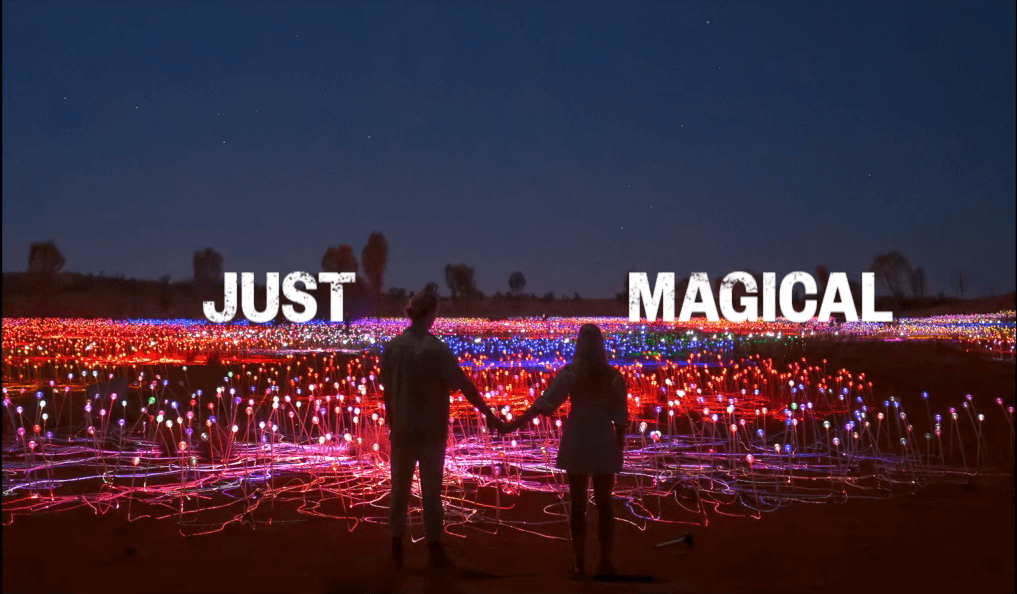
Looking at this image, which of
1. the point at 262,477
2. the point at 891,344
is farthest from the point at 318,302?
the point at 262,477

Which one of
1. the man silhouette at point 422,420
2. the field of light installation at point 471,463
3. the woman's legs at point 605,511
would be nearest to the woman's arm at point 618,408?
the woman's legs at point 605,511

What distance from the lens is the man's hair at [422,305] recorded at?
17.6 feet

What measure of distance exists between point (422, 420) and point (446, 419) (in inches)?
7.0

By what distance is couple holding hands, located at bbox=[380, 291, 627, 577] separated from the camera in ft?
16.8

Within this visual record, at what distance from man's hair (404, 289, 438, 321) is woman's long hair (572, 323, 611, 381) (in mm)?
1035

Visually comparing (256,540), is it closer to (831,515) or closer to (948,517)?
(831,515)

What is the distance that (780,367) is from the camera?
71.6 ft

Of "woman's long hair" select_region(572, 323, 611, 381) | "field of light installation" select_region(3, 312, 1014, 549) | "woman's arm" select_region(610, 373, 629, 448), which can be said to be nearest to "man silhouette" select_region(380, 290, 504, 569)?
"woman's long hair" select_region(572, 323, 611, 381)

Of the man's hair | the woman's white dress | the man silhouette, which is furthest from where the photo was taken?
the man's hair

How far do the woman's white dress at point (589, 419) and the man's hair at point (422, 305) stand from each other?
3.18 feet

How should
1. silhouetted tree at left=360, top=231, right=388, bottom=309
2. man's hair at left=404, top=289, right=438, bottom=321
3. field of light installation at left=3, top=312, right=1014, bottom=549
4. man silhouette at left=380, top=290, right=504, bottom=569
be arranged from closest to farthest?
man silhouette at left=380, top=290, right=504, bottom=569
man's hair at left=404, top=289, right=438, bottom=321
field of light installation at left=3, top=312, right=1014, bottom=549
silhouetted tree at left=360, top=231, right=388, bottom=309

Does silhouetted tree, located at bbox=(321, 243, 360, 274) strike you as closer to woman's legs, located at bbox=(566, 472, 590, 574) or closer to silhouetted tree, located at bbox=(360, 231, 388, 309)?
silhouetted tree, located at bbox=(360, 231, 388, 309)

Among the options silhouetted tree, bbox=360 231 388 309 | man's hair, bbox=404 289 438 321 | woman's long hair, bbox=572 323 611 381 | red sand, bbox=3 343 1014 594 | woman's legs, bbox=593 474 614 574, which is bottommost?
red sand, bbox=3 343 1014 594

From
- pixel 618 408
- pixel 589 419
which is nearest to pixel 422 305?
pixel 589 419
